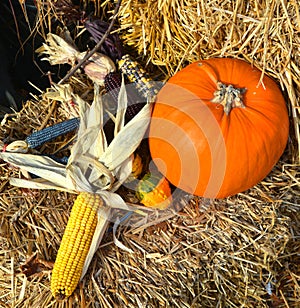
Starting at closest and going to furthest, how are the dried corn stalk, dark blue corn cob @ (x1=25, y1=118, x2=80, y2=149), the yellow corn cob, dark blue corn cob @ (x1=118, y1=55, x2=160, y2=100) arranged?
the yellow corn cob, the dried corn stalk, dark blue corn cob @ (x1=25, y1=118, x2=80, y2=149), dark blue corn cob @ (x1=118, y1=55, x2=160, y2=100)

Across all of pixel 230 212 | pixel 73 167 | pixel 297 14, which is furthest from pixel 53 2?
pixel 230 212

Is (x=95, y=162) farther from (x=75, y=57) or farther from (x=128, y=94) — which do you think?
(x=75, y=57)

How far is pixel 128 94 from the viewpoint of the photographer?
6.38 ft

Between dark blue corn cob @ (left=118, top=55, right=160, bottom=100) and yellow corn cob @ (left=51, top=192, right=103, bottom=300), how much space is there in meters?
0.51

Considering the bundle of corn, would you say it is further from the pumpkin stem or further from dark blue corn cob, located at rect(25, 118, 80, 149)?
dark blue corn cob, located at rect(25, 118, 80, 149)

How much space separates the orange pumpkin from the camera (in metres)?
1.66

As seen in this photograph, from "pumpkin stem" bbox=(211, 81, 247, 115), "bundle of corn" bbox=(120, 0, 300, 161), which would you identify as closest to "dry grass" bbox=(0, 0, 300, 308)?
"bundle of corn" bbox=(120, 0, 300, 161)

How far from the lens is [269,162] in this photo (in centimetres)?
173

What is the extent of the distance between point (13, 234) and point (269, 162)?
950mm

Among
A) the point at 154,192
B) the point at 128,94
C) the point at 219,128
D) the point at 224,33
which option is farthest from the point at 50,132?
the point at 224,33

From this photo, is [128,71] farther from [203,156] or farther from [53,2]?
[203,156]

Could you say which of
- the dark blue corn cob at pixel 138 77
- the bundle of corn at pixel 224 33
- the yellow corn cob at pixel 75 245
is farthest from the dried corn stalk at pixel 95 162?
the bundle of corn at pixel 224 33

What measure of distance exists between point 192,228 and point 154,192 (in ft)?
0.63

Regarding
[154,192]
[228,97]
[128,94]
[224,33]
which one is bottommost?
[154,192]
